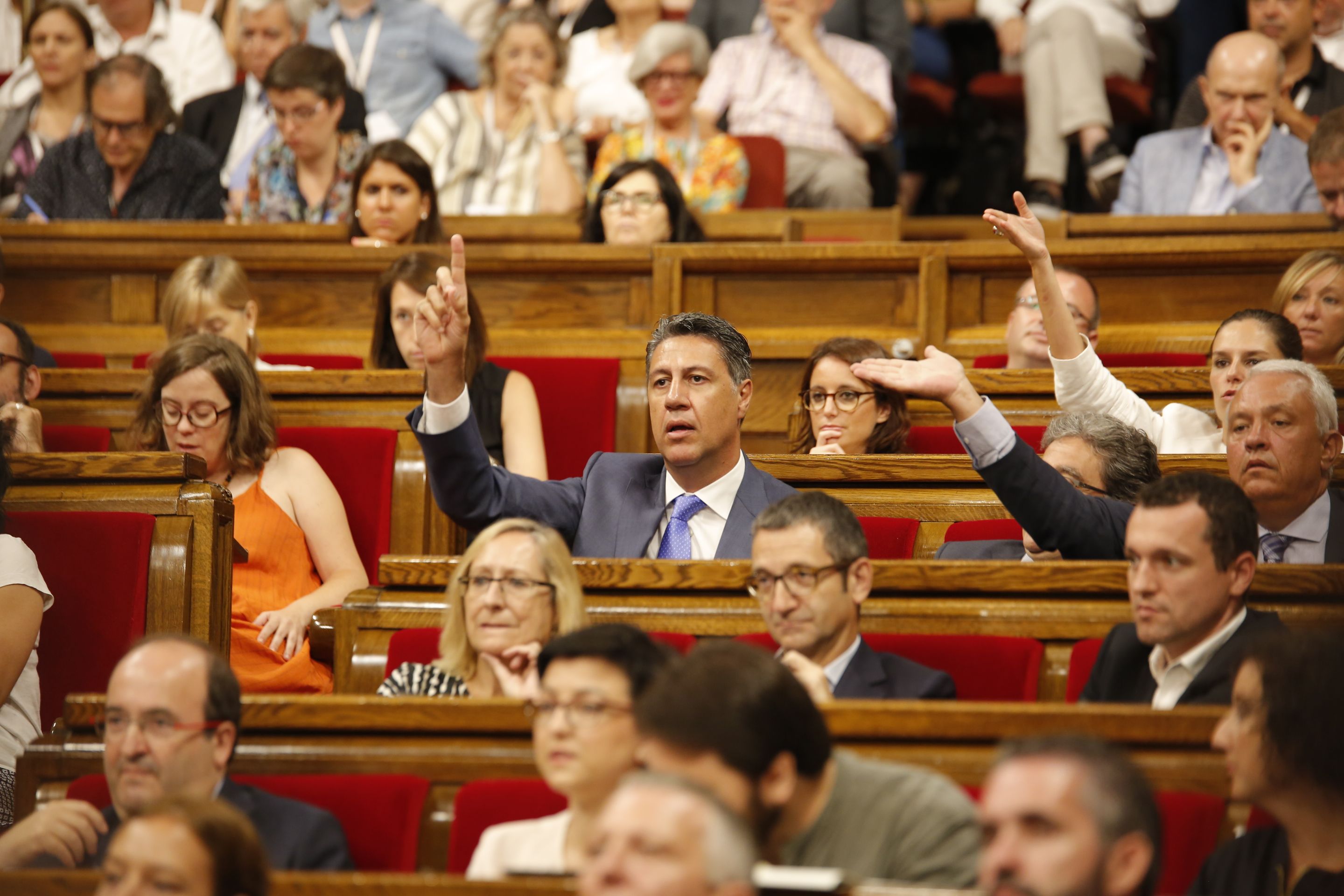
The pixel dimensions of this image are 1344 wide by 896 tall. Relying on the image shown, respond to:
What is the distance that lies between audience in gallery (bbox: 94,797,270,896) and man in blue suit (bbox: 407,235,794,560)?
0.71 meters

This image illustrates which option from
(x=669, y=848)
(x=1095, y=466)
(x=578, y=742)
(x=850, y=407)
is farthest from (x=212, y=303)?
(x=669, y=848)

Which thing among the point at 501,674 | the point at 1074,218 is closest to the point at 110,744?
the point at 501,674

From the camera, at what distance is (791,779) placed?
110 centimetres

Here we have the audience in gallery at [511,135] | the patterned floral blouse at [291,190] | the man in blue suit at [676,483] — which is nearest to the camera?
the man in blue suit at [676,483]

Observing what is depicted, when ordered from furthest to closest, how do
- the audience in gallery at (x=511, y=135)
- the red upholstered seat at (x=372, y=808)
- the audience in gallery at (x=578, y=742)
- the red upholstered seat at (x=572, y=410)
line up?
the audience in gallery at (x=511, y=135)
the red upholstered seat at (x=572, y=410)
the red upholstered seat at (x=372, y=808)
the audience in gallery at (x=578, y=742)

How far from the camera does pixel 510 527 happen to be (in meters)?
1.55

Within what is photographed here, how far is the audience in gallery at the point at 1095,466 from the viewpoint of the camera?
1.80m

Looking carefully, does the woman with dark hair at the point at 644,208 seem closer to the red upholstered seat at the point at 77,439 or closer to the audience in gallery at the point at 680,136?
the audience in gallery at the point at 680,136

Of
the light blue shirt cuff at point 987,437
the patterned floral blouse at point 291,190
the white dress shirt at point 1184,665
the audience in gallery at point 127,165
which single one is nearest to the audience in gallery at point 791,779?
the white dress shirt at point 1184,665

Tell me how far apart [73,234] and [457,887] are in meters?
2.13

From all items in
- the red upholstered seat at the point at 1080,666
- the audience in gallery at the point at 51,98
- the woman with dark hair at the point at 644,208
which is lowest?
the red upholstered seat at the point at 1080,666

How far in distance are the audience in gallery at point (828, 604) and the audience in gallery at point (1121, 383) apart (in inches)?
23.6

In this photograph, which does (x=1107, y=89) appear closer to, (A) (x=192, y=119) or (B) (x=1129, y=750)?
(A) (x=192, y=119)

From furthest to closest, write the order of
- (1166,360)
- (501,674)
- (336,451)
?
(1166,360) → (336,451) → (501,674)
